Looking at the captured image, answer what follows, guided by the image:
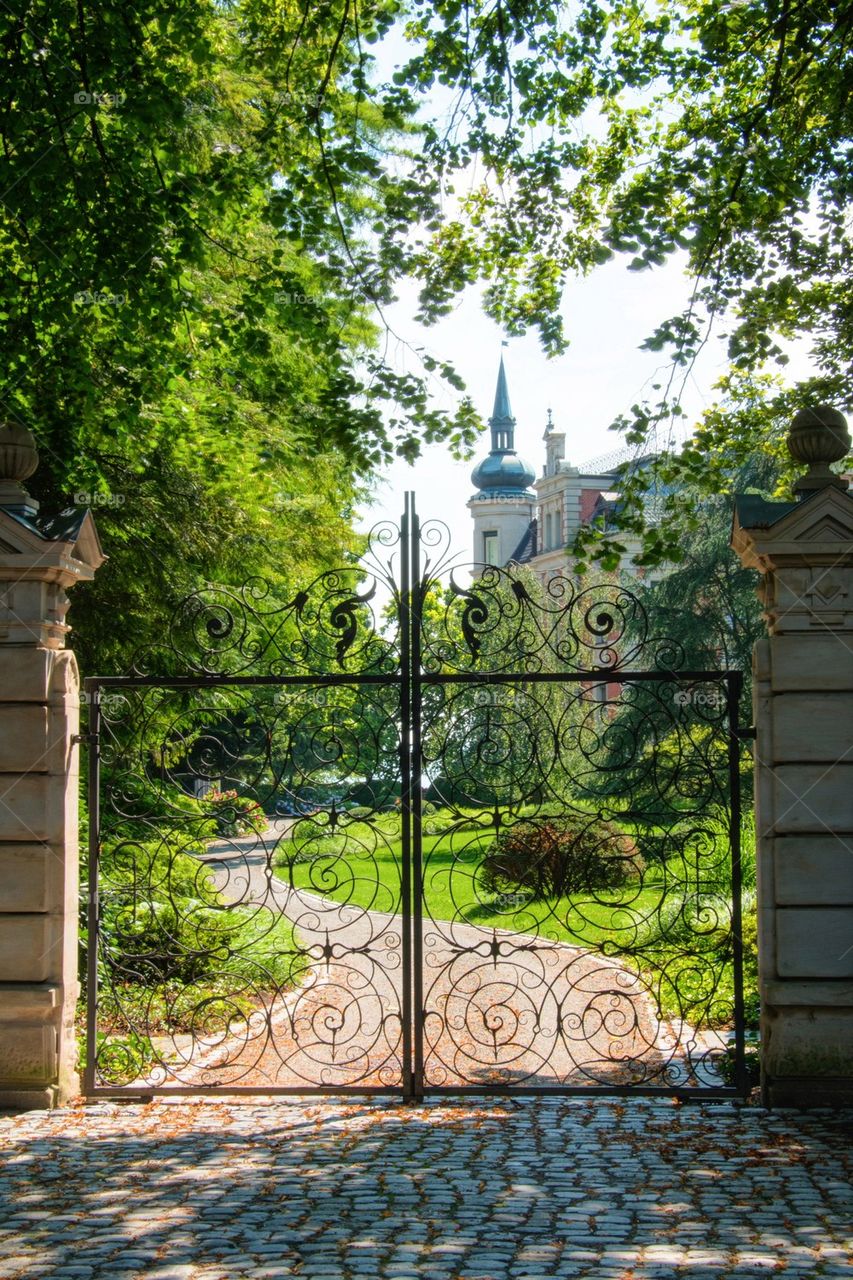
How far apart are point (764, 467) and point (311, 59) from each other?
15424mm

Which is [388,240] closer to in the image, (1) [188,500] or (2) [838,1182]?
(1) [188,500]

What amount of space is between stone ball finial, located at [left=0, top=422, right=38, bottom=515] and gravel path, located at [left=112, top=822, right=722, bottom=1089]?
216 centimetres

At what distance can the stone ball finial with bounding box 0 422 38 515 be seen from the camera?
6.64 m

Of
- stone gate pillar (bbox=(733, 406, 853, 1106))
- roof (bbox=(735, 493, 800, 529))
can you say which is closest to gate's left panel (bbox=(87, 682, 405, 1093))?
stone gate pillar (bbox=(733, 406, 853, 1106))

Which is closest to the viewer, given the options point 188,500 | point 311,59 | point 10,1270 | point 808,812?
point 10,1270

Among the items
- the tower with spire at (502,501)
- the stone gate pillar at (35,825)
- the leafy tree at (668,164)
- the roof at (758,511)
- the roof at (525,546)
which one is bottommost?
the stone gate pillar at (35,825)

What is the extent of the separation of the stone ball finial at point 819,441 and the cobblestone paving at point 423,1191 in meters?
3.09

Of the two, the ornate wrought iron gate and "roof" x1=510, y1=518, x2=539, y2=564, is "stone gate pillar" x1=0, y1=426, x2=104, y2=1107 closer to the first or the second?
the ornate wrought iron gate

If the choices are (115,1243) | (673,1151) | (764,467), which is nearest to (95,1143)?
(115,1243)

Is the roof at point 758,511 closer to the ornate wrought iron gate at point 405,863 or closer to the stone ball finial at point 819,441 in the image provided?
the stone ball finial at point 819,441

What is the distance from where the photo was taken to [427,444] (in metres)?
8.93

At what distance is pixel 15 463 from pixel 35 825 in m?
1.88

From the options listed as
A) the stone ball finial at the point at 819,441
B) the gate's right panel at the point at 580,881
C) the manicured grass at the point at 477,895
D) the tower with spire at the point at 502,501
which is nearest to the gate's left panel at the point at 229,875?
the gate's right panel at the point at 580,881

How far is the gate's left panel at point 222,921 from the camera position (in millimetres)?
6742
